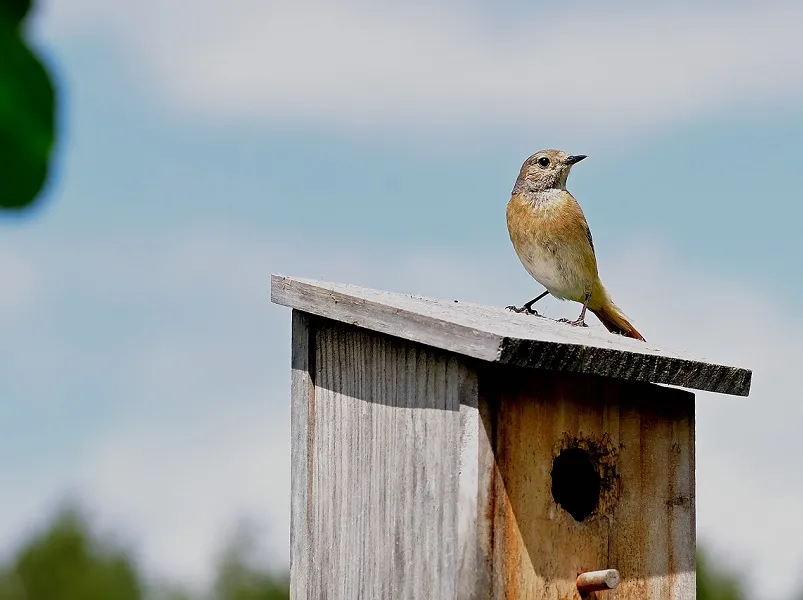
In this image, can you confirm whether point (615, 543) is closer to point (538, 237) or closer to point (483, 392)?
point (483, 392)

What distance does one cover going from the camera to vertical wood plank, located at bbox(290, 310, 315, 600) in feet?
11.6

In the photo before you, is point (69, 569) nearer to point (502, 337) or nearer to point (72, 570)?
point (72, 570)

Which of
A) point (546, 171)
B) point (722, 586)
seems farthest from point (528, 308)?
point (722, 586)

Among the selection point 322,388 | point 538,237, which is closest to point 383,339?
point 322,388

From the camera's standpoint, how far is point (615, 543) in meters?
→ 3.22

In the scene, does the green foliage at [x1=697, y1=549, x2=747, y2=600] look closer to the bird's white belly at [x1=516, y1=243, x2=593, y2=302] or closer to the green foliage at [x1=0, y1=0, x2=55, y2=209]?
the bird's white belly at [x1=516, y1=243, x2=593, y2=302]

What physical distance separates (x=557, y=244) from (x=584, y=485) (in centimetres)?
244

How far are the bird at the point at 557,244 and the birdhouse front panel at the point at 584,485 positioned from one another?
2.05 metres

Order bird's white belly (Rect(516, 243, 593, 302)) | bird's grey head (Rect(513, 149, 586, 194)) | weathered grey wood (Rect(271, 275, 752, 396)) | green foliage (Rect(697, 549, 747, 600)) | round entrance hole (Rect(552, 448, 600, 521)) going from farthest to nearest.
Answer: green foliage (Rect(697, 549, 747, 600))
bird's grey head (Rect(513, 149, 586, 194))
bird's white belly (Rect(516, 243, 593, 302))
round entrance hole (Rect(552, 448, 600, 521))
weathered grey wood (Rect(271, 275, 752, 396))

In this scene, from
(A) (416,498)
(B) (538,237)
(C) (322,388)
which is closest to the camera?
(A) (416,498)

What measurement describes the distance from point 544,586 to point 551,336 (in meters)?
0.66

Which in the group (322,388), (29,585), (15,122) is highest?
(15,122)

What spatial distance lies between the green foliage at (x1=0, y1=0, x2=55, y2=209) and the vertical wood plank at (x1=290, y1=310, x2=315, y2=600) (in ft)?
10.6

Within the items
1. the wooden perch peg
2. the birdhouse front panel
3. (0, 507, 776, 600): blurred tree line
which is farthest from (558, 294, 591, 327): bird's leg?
(0, 507, 776, 600): blurred tree line
